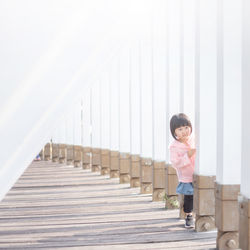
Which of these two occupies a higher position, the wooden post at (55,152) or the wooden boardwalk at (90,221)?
the wooden post at (55,152)

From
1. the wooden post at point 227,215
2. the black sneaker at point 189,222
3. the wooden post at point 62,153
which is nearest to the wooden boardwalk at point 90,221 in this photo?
the black sneaker at point 189,222

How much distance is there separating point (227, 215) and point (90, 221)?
1.41m

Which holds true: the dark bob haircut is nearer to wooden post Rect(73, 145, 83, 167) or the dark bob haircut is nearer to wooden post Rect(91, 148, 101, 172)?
wooden post Rect(91, 148, 101, 172)

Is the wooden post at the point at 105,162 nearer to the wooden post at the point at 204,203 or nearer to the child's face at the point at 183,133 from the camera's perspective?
the child's face at the point at 183,133

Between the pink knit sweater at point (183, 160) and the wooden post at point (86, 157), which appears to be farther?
the wooden post at point (86, 157)

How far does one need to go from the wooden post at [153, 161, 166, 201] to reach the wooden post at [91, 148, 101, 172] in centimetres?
318

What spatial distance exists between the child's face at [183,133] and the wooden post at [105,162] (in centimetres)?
387

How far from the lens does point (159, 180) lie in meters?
4.64

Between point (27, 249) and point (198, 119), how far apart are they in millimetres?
1532

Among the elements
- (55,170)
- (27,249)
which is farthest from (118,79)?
(27,249)

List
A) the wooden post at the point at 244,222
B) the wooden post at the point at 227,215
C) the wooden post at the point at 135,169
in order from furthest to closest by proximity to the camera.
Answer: the wooden post at the point at 135,169 → the wooden post at the point at 227,215 → the wooden post at the point at 244,222

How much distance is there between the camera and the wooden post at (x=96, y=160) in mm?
7887

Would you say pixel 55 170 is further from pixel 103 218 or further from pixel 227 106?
pixel 227 106

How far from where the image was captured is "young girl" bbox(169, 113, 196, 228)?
355 cm
